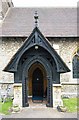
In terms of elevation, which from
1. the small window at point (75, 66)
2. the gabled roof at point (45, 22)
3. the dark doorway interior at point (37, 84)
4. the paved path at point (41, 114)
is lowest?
the paved path at point (41, 114)

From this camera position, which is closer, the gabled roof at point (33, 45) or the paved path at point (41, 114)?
the paved path at point (41, 114)

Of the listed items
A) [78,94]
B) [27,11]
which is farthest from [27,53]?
[27,11]

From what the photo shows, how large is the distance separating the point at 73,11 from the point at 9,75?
8.88 meters

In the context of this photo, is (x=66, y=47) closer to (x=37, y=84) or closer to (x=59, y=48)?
(x=59, y=48)

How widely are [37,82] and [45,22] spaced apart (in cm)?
632

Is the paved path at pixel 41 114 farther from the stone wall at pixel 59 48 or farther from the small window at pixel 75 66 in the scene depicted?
the small window at pixel 75 66

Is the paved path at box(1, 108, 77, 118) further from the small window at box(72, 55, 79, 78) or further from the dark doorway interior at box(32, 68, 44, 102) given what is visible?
the small window at box(72, 55, 79, 78)

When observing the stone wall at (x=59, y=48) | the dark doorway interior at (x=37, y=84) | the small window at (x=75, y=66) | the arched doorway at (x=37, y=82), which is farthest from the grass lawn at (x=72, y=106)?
the small window at (x=75, y=66)

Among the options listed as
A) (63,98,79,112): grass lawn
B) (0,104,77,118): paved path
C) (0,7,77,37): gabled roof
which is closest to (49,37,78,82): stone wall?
(0,7,77,37): gabled roof

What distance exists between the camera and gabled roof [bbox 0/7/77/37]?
671 inches

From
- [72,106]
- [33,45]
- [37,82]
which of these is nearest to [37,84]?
[37,82]

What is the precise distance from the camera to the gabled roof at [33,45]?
38.4ft

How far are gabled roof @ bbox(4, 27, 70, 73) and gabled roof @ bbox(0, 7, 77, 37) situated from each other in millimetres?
4614

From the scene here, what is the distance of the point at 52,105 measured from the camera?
11867mm
